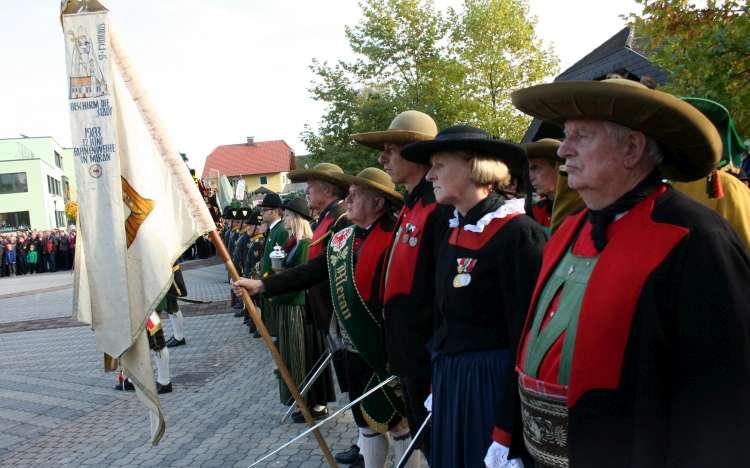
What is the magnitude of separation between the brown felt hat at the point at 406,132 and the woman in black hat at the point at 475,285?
0.76 metres

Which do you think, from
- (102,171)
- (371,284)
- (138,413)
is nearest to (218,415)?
(138,413)

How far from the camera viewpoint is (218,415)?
22.2 feet

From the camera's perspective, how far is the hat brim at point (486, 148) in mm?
2969

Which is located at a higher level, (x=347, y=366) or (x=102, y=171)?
(x=102, y=171)

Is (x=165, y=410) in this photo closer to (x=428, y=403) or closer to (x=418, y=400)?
(x=418, y=400)

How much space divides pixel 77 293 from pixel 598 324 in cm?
260

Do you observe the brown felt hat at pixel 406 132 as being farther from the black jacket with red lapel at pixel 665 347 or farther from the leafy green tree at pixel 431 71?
the leafy green tree at pixel 431 71

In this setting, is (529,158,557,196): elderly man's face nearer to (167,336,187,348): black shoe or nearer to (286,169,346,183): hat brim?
(286,169,346,183): hat brim

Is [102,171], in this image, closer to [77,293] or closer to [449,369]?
[77,293]

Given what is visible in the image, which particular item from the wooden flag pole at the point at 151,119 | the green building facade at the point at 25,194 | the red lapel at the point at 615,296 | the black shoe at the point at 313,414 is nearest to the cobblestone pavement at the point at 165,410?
the black shoe at the point at 313,414

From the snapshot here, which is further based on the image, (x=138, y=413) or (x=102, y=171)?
(x=138, y=413)

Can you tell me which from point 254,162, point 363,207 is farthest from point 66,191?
point 363,207

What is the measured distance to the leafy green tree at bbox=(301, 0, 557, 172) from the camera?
34.0 m

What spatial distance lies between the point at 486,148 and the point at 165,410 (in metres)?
5.47
